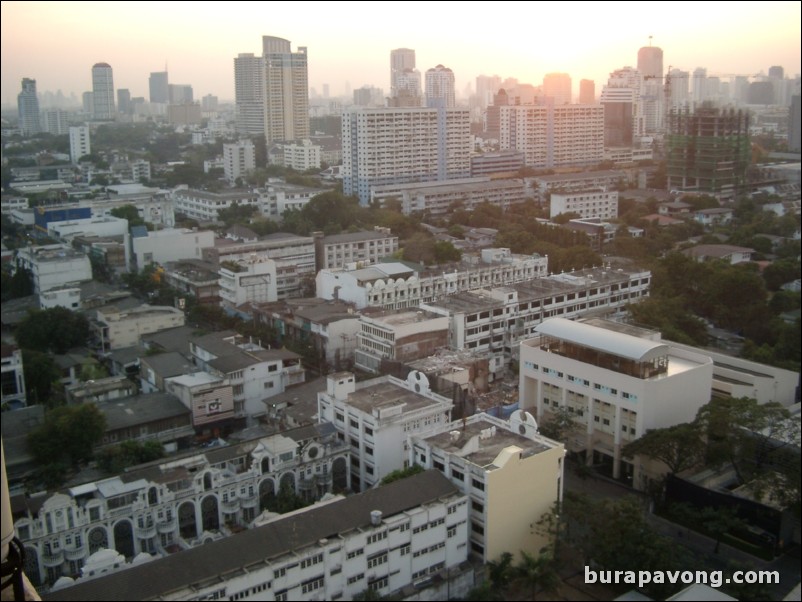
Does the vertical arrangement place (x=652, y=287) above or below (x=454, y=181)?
below

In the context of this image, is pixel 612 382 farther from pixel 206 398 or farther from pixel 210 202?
pixel 210 202

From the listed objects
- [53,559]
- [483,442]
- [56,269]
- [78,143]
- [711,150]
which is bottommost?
[53,559]

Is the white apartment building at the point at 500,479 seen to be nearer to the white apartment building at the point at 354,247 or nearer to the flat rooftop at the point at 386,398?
the flat rooftop at the point at 386,398

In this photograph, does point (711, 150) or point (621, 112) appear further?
point (621, 112)

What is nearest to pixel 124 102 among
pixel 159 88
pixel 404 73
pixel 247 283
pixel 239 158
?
pixel 159 88

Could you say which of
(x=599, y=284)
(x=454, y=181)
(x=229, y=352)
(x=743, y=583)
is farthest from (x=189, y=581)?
(x=454, y=181)

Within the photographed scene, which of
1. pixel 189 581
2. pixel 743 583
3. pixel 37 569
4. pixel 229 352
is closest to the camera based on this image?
pixel 189 581

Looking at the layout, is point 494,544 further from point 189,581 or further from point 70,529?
point 70,529
